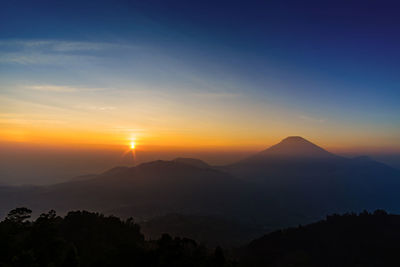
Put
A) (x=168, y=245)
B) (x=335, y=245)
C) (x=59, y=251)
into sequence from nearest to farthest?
(x=59, y=251)
(x=168, y=245)
(x=335, y=245)

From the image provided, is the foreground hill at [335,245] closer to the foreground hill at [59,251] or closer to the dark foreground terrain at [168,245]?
the dark foreground terrain at [168,245]

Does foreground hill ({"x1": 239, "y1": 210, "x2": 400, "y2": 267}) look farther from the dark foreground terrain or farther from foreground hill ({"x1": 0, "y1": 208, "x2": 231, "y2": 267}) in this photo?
foreground hill ({"x1": 0, "y1": 208, "x2": 231, "y2": 267})

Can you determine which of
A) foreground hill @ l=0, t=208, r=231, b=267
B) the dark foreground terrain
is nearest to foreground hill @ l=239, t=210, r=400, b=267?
the dark foreground terrain

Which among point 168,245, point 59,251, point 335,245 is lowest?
point 335,245

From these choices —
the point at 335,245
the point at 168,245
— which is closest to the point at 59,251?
the point at 168,245

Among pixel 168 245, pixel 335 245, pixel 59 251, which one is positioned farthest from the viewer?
pixel 335 245

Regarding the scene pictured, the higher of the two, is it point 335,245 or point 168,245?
point 168,245

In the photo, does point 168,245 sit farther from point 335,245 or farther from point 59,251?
point 335,245

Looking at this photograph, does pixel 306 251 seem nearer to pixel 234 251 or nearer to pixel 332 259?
pixel 332 259
